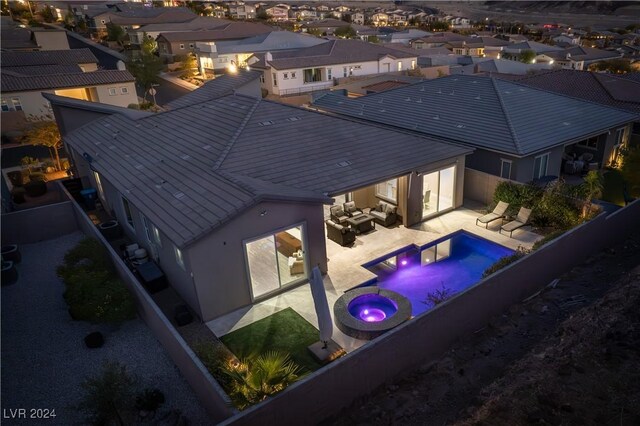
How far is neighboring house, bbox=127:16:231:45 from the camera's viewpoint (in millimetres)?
84363

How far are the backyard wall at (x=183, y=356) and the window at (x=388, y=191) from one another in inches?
412

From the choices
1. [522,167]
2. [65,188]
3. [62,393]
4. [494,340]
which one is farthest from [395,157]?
[65,188]

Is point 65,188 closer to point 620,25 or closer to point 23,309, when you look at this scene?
point 23,309

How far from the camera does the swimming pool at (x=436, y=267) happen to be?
14.4 metres

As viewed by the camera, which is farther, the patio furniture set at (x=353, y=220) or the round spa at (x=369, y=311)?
the patio furniture set at (x=353, y=220)

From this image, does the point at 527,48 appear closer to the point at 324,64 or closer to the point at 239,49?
the point at 324,64

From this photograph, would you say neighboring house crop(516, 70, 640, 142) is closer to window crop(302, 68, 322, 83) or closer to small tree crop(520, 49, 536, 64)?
window crop(302, 68, 322, 83)

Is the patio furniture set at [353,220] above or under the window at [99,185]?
under

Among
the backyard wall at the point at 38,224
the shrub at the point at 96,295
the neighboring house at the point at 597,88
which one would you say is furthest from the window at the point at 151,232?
the neighboring house at the point at 597,88

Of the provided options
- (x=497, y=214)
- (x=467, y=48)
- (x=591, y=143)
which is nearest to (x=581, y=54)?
(x=467, y=48)

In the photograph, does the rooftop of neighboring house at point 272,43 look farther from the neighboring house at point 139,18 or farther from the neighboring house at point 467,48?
the neighboring house at point 139,18

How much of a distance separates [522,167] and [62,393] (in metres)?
18.7

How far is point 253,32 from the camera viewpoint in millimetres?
82875

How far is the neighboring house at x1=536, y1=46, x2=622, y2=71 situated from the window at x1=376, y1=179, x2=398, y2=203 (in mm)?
68782
